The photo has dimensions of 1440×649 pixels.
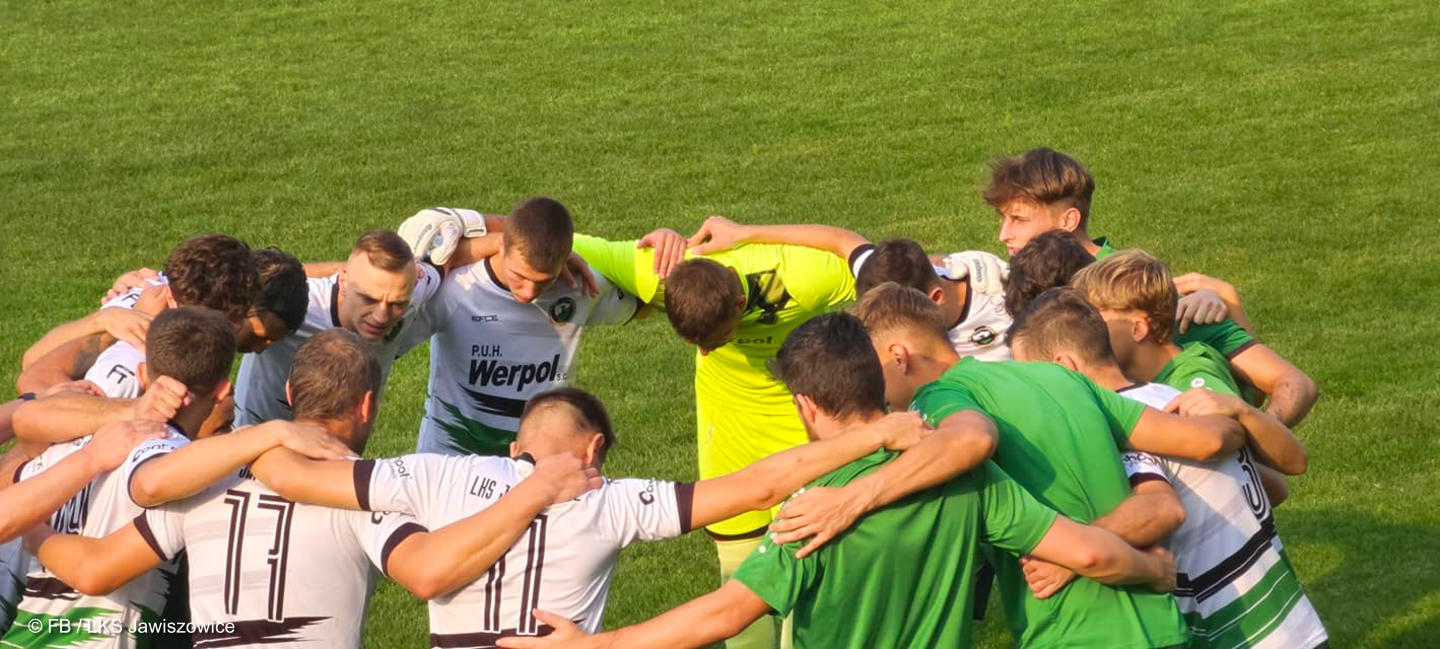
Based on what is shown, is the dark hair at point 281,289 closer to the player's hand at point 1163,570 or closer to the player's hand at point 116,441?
the player's hand at point 116,441

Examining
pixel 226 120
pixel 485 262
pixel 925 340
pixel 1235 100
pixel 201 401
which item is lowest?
pixel 226 120

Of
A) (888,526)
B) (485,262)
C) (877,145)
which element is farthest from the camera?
(877,145)

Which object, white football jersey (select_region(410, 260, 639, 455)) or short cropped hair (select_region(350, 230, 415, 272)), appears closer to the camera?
short cropped hair (select_region(350, 230, 415, 272))

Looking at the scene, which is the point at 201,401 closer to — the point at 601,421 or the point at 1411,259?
the point at 601,421

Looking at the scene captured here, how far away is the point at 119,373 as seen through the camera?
636 centimetres

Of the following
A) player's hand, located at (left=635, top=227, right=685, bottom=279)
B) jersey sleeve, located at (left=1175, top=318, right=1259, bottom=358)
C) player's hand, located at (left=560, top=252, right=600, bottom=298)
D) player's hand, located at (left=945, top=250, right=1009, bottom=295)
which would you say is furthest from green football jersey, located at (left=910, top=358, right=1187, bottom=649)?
player's hand, located at (left=560, top=252, right=600, bottom=298)

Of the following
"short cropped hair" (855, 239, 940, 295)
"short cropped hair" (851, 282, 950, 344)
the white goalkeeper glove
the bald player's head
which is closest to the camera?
the bald player's head

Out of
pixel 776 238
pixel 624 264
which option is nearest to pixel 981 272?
pixel 776 238

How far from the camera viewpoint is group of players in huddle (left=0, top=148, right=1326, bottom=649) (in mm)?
4848

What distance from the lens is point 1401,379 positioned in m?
12.1

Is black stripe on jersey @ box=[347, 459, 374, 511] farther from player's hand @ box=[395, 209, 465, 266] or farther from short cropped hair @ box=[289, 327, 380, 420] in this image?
player's hand @ box=[395, 209, 465, 266]

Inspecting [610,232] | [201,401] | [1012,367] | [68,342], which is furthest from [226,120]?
[1012,367]

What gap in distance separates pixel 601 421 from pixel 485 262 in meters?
3.06

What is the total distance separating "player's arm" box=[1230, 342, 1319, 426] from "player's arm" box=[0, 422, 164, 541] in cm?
433
